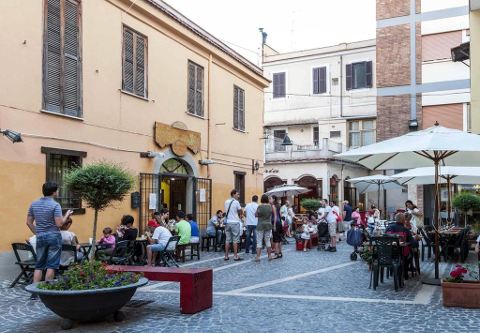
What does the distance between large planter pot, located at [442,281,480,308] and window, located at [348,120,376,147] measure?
81.2 feet

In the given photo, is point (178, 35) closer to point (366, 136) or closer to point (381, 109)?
point (381, 109)

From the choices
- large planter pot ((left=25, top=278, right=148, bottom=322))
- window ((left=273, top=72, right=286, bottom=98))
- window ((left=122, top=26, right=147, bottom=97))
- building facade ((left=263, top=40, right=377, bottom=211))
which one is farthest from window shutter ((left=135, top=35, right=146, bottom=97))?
window ((left=273, top=72, right=286, bottom=98))

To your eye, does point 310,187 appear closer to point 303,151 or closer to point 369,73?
point 303,151

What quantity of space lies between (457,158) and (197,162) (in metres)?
8.56

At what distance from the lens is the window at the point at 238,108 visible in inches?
775

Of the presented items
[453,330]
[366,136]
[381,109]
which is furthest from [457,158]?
[366,136]

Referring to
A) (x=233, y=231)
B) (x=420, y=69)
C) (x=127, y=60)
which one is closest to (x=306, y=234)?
(x=233, y=231)

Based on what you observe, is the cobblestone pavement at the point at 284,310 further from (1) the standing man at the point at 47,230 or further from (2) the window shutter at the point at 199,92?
(2) the window shutter at the point at 199,92

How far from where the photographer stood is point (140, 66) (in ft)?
46.5

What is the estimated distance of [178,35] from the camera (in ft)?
52.1

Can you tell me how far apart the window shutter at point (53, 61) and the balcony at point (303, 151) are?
2075 centimetres

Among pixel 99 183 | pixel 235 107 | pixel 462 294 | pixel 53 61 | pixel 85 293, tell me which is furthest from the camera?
pixel 235 107

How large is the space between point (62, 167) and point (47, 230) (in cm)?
370

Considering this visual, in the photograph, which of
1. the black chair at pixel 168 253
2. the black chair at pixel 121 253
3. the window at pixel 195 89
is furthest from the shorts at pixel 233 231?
the window at pixel 195 89
